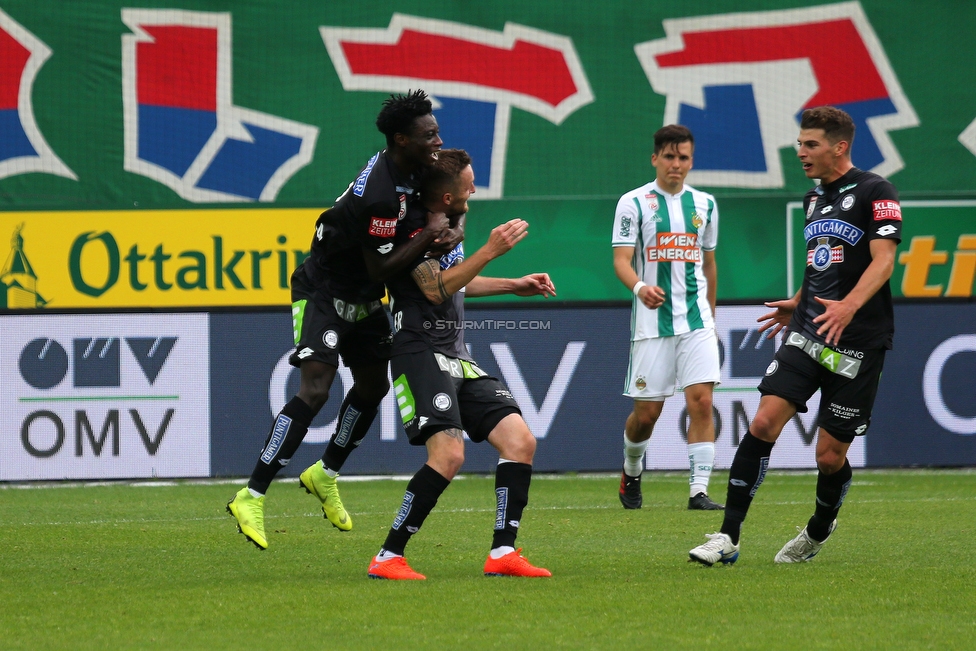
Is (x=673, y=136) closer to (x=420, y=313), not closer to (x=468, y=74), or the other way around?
(x=420, y=313)

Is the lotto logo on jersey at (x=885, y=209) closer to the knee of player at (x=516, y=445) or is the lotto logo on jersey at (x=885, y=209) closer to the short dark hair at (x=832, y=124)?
the short dark hair at (x=832, y=124)

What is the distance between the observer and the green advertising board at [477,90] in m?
14.6

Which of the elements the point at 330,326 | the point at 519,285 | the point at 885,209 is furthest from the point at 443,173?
the point at 885,209

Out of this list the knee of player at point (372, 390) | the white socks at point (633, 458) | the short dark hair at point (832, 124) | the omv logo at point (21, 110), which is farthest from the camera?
the omv logo at point (21, 110)

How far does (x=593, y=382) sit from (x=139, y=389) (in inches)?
138

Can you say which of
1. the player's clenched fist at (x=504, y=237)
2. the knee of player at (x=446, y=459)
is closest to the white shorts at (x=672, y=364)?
the knee of player at (x=446, y=459)

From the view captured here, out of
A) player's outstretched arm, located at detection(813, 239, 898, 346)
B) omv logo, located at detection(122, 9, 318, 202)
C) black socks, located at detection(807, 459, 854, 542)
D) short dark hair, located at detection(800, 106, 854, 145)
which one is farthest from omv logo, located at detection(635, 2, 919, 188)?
player's outstretched arm, located at detection(813, 239, 898, 346)

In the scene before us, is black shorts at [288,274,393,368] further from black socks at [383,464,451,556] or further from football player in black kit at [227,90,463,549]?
black socks at [383,464,451,556]

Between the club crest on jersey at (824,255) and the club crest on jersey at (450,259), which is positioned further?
the club crest on jersey at (824,255)

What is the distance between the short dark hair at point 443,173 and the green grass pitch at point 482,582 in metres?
1.58

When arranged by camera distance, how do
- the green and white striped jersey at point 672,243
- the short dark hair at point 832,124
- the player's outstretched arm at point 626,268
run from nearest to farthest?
1. the short dark hair at point 832,124
2. the player's outstretched arm at point 626,268
3. the green and white striped jersey at point 672,243

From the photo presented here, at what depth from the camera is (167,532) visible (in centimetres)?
744

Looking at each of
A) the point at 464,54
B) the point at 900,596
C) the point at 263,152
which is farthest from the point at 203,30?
the point at 900,596

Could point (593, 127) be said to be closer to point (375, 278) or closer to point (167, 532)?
point (167, 532)
